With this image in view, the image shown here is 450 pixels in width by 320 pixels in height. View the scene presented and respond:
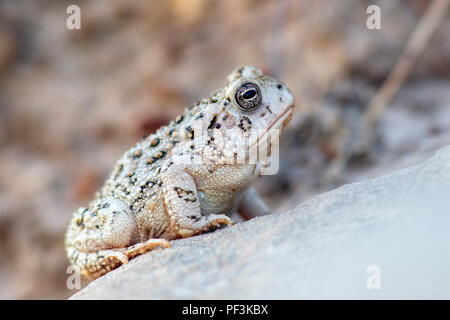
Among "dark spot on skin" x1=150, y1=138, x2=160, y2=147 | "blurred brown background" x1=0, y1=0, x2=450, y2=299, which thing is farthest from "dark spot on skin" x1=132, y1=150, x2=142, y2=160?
"blurred brown background" x1=0, y1=0, x2=450, y2=299

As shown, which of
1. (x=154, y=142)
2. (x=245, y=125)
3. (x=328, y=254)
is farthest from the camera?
(x=154, y=142)

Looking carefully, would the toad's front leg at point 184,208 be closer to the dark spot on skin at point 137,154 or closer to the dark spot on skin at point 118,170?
the dark spot on skin at point 137,154

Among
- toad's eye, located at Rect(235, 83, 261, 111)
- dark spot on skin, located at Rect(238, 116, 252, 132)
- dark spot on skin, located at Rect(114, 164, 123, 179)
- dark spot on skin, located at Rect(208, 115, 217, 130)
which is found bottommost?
dark spot on skin, located at Rect(114, 164, 123, 179)

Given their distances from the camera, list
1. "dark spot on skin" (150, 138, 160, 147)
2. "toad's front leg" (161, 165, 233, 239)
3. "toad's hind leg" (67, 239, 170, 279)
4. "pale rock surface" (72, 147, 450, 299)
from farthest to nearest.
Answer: "dark spot on skin" (150, 138, 160, 147) → "toad's front leg" (161, 165, 233, 239) → "toad's hind leg" (67, 239, 170, 279) → "pale rock surface" (72, 147, 450, 299)

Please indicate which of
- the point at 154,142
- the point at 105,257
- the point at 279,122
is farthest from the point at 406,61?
the point at 105,257

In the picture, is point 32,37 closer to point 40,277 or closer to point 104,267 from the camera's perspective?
point 40,277

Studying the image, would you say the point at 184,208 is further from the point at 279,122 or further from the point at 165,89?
the point at 165,89

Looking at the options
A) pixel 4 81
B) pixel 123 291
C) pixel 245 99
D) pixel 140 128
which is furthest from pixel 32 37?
pixel 123 291

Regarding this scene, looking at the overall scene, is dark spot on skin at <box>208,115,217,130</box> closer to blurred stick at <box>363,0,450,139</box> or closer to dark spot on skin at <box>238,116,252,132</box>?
dark spot on skin at <box>238,116,252,132</box>
